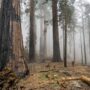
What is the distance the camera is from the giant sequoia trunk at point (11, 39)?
9555mm

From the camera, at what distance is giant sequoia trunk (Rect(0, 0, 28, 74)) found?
31.3 ft

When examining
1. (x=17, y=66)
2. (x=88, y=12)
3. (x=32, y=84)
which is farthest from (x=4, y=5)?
(x=88, y=12)

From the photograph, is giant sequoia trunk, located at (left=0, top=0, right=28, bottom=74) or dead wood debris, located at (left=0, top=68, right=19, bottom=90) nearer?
dead wood debris, located at (left=0, top=68, right=19, bottom=90)

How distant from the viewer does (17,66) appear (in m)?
9.53

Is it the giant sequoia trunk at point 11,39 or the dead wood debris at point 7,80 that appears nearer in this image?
the dead wood debris at point 7,80

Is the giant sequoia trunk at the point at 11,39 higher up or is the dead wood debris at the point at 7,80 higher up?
the giant sequoia trunk at the point at 11,39

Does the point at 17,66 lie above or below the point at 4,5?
below

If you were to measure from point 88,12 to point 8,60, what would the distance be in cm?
2882

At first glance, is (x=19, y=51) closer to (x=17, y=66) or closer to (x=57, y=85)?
(x=17, y=66)

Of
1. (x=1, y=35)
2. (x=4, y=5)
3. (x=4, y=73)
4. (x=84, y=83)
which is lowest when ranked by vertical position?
(x=84, y=83)

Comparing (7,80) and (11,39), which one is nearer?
(7,80)

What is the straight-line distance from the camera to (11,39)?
9711 mm

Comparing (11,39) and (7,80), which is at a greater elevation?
(11,39)

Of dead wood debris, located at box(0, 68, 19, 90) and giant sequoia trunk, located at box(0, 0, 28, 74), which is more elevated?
giant sequoia trunk, located at box(0, 0, 28, 74)
